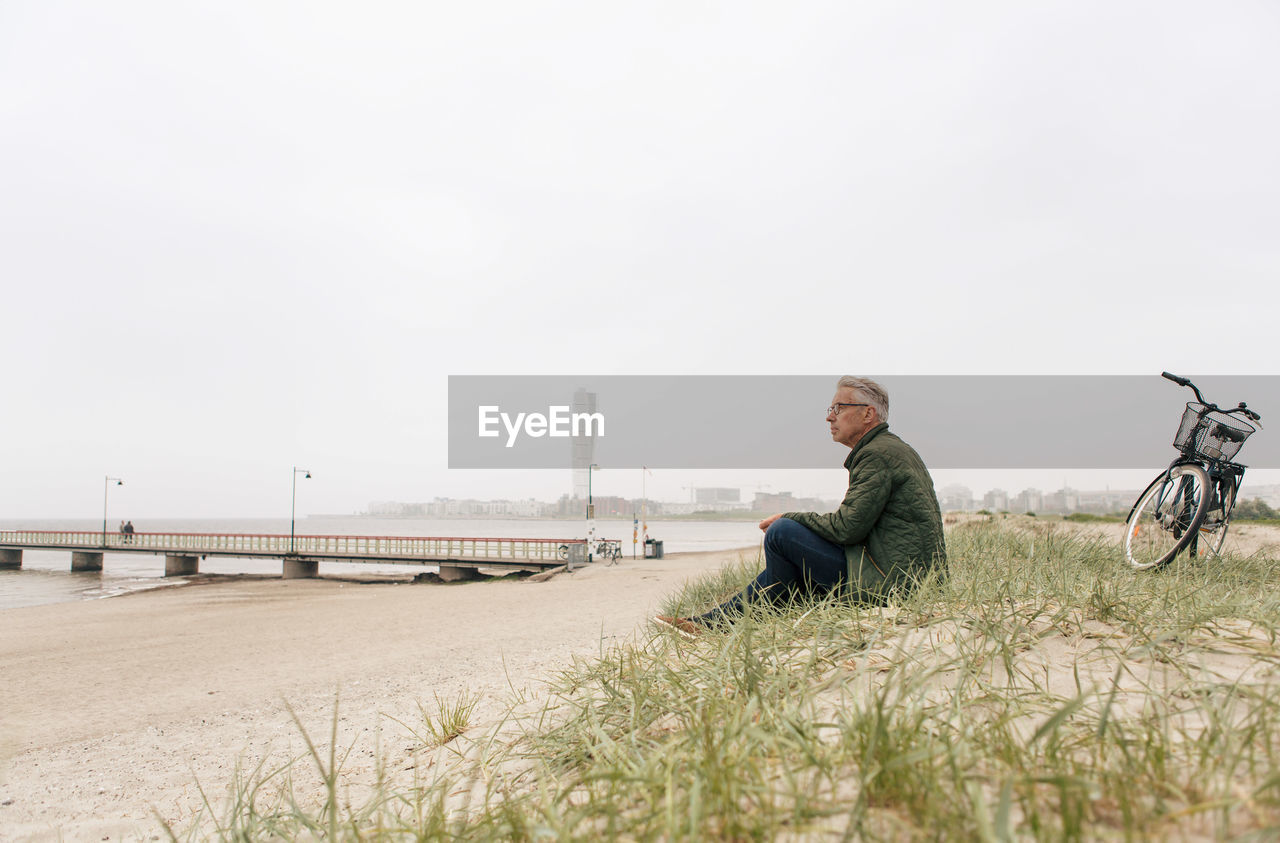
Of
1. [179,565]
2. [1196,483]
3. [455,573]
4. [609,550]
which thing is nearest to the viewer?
[1196,483]

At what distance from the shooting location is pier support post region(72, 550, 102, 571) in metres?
39.0

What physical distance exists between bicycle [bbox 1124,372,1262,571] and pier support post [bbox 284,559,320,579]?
35187mm

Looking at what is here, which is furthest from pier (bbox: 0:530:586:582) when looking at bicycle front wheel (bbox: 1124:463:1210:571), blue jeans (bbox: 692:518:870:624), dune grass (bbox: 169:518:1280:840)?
dune grass (bbox: 169:518:1280:840)

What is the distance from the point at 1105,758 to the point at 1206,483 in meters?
4.68

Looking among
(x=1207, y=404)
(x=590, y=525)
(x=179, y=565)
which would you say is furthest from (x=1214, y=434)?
(x=179, y=565)

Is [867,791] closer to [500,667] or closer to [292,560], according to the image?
[500,667]

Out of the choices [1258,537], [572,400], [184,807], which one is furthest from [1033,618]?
[572,400]

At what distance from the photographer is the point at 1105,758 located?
123cm

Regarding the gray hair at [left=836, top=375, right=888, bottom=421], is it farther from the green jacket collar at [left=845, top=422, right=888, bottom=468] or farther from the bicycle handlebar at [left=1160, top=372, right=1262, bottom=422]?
the bicycle handlebar at [left=1160, top=372, right=1262, bottom=422]

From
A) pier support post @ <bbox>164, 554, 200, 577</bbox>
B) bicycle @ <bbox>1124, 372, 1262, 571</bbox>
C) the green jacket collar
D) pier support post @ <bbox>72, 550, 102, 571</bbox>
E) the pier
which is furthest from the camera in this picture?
pier support post @ <bbox>72, 550, 102, 571</bbox>

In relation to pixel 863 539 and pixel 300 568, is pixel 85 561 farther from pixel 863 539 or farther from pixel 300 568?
pixel 863 539

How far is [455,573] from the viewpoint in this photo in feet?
96.5

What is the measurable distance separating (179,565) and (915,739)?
146 feet

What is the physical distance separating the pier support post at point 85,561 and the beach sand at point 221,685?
30.7 meters
